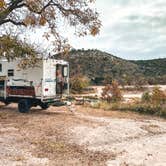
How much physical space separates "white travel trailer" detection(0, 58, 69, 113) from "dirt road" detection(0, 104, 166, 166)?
2.78 feet

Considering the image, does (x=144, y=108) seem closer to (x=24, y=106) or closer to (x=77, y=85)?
(x=24, y=106)

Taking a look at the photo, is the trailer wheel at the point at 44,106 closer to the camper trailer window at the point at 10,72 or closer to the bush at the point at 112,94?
the camper trailer window at the point at 10,72

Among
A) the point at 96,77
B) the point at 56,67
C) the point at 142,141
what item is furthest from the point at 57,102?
the point at 96,77

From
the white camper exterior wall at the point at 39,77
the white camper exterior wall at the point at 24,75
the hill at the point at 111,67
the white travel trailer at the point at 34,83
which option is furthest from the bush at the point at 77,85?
the white camper exterior wall at the point at 39,77

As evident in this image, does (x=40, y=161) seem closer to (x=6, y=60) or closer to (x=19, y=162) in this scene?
(x=19, y=162)

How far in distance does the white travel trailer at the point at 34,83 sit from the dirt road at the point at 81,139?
85cm

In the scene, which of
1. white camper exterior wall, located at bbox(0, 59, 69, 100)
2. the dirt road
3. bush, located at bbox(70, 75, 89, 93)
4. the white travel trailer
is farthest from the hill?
the dirt road

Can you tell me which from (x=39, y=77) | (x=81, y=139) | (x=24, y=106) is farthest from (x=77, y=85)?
(x=81, y=139)

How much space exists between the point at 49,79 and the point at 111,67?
67.3 metres

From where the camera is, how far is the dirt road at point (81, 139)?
41.3 feet

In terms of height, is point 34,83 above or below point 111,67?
below

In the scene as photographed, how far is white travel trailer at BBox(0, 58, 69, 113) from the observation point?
23.1 metres

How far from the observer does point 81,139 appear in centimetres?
1588

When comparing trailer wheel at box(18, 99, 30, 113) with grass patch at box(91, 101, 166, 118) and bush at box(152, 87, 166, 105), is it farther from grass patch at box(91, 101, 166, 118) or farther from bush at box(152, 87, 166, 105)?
bush at box(152, 87, 166, 105)
